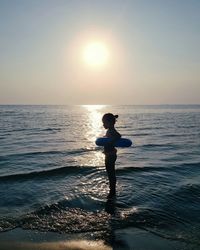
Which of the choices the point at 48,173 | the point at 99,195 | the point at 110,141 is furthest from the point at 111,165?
the point at 48,173

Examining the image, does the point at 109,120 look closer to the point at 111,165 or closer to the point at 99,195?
the point at 111,165

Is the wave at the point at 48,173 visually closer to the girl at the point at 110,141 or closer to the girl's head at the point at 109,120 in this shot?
the girl at the point at 110,141

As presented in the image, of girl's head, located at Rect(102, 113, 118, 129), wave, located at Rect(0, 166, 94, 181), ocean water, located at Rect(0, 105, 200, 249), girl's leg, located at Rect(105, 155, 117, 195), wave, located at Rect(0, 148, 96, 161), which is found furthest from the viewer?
wave, located at Rect(0, 148, 96, 161)

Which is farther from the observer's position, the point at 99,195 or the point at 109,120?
the point at 99,195

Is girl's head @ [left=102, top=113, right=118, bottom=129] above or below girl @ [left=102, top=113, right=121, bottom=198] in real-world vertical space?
above

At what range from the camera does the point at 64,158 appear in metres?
17.3

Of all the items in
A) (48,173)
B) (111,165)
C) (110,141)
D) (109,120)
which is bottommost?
(48,173)

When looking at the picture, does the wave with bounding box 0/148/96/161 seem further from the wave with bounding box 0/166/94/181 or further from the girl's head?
the girl's head

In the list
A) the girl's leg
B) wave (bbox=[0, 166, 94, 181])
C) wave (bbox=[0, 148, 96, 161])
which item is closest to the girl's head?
the girl's leg

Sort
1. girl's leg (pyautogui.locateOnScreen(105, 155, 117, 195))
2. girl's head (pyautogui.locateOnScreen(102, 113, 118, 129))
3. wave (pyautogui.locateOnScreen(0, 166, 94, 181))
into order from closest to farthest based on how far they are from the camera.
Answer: girl's head (pyautogui.locateOnScreen(102, 113, 118, 129))
girl's leg (pyautogui.locateOnScreen(105, 155, 117, 195))
wave (pyautogui.locateOnScreen(0, 166, 94, 181))

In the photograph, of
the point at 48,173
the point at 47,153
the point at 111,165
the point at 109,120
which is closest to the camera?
the point at 109,120

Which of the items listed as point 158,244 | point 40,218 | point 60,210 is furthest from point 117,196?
point 158,244

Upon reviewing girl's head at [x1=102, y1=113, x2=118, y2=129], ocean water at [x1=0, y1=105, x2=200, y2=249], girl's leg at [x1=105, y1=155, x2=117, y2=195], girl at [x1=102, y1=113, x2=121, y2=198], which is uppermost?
girl's head at [x1=102, y1=113, x2=118, y2=129]

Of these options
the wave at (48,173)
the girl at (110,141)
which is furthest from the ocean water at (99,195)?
the girl at (110,141)
